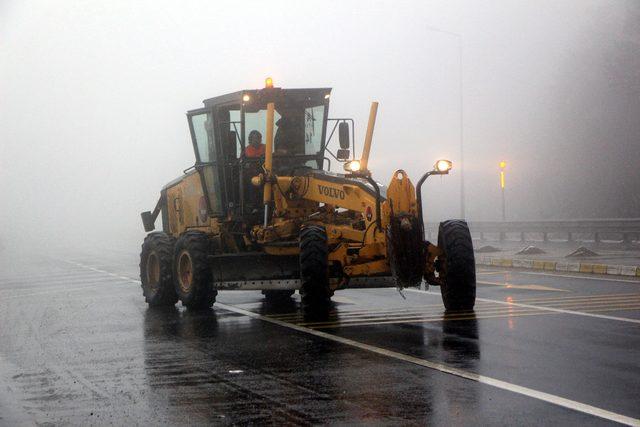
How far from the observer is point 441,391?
8.43m

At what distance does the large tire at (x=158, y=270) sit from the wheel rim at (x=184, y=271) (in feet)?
1.49

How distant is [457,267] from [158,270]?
5.88 m

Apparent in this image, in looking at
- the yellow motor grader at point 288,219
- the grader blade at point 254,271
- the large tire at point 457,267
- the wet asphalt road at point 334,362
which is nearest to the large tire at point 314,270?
the yellow motor grader at point 288,219

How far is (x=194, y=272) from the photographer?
53.2 feet

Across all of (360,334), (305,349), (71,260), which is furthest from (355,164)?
(71,260)

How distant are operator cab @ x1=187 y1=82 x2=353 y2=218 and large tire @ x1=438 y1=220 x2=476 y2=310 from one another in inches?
116

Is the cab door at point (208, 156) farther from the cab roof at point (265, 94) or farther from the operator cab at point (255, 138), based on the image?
the cab roof at point (265, 94)

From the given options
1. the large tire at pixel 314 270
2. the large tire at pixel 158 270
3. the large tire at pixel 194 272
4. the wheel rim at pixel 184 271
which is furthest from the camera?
the large tire at pixel 158 270

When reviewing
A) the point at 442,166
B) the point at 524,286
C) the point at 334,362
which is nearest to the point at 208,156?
the point at 442,166

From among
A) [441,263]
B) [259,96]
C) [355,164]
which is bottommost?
[441,263]

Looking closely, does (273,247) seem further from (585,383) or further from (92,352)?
(585,383)

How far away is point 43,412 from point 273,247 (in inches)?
325

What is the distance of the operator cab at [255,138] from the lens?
16734 millimetres

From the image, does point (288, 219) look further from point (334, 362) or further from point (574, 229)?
point (574, 229)
